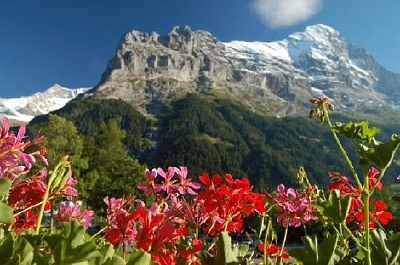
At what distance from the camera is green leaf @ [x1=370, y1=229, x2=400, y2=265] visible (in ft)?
5.42

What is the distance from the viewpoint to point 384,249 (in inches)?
65.7

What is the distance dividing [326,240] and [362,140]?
385 mm

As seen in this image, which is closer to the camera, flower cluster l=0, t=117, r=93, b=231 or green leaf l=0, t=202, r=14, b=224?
green leaf l=0, t=202, r=14, b=224

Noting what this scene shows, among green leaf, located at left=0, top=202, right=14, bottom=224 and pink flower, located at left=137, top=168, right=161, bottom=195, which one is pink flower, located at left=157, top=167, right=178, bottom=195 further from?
green leaf, located at left=0, top=202, right=14, bottom=224

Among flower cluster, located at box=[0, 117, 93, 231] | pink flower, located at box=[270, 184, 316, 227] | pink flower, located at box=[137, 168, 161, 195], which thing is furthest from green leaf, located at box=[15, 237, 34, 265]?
pink flower, located at box=[270, 184, 316, 227]

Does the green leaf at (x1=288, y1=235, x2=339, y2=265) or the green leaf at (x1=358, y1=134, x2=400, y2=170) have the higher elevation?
the green leaf at (x1=358, y1=134, x2=400, y2=170)

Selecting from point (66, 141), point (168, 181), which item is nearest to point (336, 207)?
point (168, 181)

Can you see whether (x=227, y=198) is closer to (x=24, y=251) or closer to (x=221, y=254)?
(x=221, y=254)

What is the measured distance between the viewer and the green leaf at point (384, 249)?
165cm

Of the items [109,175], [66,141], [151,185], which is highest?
[151,185]

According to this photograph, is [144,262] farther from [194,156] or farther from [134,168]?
[194,156]

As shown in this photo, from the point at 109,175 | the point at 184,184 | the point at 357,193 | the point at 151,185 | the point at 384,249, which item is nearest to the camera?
the point at 384,249

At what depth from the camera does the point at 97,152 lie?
59281 millimetres

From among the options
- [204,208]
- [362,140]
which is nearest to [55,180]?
[204,208]
